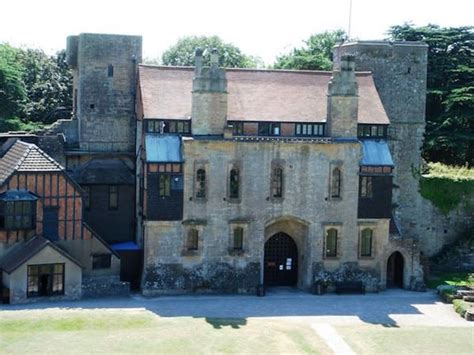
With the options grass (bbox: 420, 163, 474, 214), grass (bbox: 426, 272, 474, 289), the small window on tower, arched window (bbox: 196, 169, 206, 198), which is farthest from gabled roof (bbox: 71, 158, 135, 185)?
grass (bbox: 426, 272, 474, 289)

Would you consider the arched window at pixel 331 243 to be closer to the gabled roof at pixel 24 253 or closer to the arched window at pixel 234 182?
the arched window at pixel 234 182

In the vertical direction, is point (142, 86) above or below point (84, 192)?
above

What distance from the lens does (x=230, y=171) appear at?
1758 inches

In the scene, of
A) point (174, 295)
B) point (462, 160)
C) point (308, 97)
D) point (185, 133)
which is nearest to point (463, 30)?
point (462, 160)

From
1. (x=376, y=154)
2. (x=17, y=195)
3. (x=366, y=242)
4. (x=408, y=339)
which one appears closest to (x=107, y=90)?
(x=17, y=195)

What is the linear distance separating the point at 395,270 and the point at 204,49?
4543 centimetres

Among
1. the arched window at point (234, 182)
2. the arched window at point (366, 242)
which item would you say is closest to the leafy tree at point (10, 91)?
the arched window at point (234, 182)

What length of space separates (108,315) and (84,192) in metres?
7.66

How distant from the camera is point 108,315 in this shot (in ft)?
127

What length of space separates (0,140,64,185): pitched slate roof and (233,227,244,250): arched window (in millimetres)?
9535

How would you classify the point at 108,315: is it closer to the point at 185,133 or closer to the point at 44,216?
the point at 44,216

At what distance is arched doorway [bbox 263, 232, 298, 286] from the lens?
153 feet

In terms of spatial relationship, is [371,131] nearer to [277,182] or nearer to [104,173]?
[277,182]

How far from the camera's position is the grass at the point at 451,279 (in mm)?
47781
